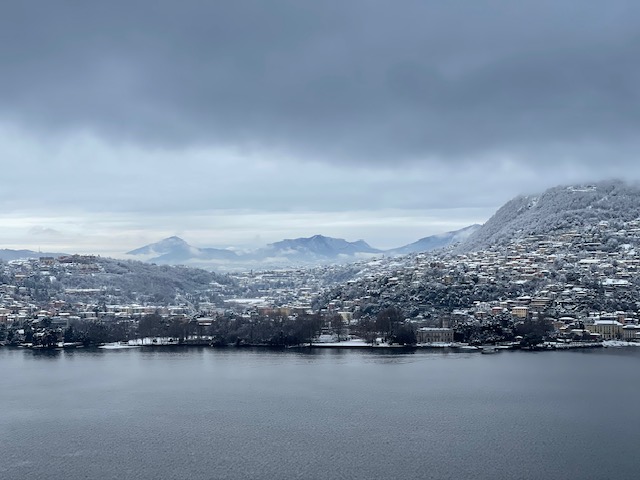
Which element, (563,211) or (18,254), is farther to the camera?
(18,254)

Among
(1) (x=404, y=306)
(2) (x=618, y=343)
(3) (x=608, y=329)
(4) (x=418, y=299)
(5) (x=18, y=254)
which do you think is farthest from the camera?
(5) (x=18, y=254)

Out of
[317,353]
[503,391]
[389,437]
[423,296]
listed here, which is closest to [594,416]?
[503,391]

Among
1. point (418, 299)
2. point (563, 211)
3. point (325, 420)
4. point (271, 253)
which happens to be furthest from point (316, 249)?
point (325, 420)

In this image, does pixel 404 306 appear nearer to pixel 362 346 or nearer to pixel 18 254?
pixel 362 346

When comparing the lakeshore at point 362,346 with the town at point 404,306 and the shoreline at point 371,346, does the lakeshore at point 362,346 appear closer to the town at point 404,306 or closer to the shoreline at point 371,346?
the shoreline at point 371,346

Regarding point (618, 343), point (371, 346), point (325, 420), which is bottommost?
point (325, 420)

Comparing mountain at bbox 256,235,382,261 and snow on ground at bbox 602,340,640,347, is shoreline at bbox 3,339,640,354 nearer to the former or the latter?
snow on ground at bbox 602,340,640,347

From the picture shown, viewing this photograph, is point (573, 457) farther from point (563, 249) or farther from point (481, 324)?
point (563, 249)
